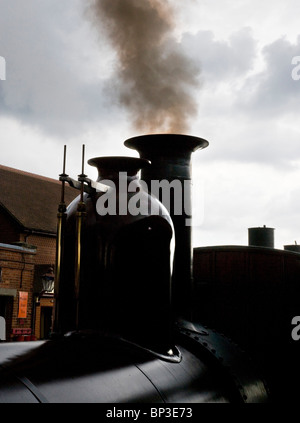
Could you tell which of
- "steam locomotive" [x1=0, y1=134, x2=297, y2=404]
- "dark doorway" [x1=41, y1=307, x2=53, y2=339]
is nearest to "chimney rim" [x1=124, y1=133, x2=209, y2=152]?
"steam locomotive" [x1=0, y1=134, x2=297, y2=404]

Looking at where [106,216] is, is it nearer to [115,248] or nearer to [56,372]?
[115,248]

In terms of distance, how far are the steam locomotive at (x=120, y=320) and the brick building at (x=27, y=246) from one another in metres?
11.7

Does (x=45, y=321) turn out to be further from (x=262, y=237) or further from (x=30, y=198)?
(x=262, y=237)

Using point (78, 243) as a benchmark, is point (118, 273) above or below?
below

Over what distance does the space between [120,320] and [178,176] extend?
1534mm

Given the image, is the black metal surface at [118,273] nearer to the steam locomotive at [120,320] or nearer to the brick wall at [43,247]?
the steam locomotive at [120,320]

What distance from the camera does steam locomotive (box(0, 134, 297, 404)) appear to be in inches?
82.4

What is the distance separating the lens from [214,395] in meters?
2.77

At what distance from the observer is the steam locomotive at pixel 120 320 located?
2092 millimetres

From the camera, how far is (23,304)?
16328mm

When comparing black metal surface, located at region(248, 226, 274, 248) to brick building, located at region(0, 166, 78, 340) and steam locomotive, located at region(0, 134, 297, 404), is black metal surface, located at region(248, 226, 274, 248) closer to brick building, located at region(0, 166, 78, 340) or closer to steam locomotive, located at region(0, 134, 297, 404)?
steam locomotive, located at region(0, 134, 297, 404)

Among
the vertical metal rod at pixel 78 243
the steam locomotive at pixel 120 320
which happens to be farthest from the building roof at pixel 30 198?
the vertical metal rod at pixel 78 243
